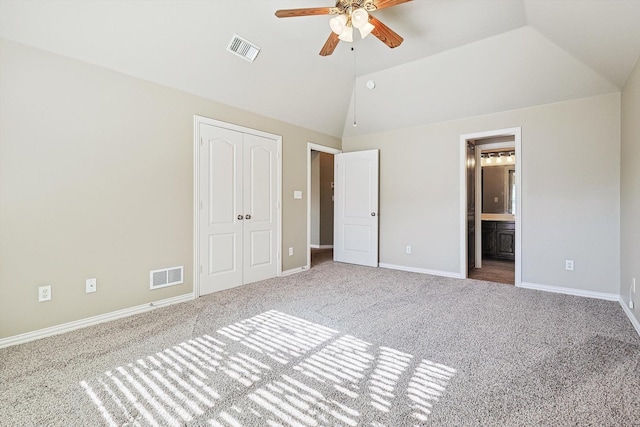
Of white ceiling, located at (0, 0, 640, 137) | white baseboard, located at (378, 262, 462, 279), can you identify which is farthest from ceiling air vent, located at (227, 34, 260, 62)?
white baseboard, located at (378, 262, 462, 279)

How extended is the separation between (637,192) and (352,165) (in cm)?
367

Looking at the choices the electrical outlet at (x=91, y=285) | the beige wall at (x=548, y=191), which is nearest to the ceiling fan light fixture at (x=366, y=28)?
the beige wall at (x=548, y=191)

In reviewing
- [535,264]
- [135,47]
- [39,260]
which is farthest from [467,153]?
[39,260]

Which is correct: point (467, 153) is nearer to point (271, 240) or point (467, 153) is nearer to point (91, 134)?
point (271, 240)

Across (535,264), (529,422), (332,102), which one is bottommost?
(529,422)

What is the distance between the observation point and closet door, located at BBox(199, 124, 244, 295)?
11.7ft

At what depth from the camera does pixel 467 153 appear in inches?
180

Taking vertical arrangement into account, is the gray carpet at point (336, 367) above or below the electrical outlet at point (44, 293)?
below

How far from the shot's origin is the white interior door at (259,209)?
406cm

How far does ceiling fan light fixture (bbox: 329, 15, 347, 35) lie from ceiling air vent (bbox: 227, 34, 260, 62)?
44.9 inches

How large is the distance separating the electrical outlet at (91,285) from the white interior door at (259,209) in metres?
1.66

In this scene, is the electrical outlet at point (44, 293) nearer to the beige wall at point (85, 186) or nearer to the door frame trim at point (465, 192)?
the beige wall at point (85, 186)

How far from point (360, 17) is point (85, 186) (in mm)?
2780

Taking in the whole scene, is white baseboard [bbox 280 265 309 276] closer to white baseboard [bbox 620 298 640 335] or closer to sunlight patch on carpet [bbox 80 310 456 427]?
sunlight patch on carpet [bbox 80 310 456 427]
